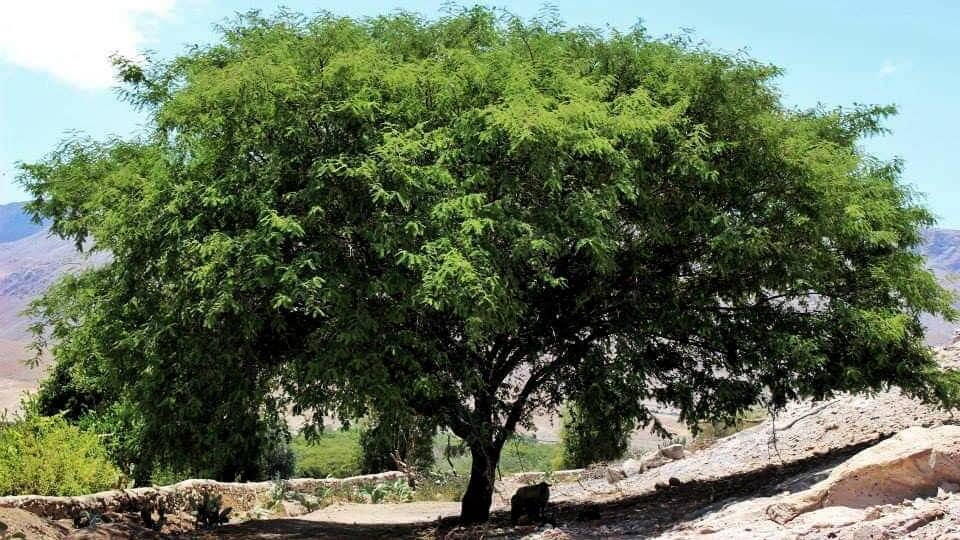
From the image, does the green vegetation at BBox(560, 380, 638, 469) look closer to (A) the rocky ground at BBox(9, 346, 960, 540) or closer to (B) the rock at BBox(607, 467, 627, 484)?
(A) the rocky ground at BBox(9, 346, 960, 540)

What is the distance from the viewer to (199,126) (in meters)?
12.1

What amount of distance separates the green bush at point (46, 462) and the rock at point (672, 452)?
1427 centimetres

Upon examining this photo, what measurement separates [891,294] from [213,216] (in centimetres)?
1053

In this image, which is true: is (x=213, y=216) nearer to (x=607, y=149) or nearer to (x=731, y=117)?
(x=607, y=149)

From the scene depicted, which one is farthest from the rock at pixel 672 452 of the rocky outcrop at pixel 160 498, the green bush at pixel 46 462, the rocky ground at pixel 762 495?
the green bush at pixel 46 462

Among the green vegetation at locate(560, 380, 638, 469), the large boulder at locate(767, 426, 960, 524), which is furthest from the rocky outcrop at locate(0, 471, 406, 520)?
the large boulder at locate(767, 426, 960, 524)

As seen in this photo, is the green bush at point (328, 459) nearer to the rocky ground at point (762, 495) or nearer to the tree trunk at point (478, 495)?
the rocky ground at point (762, 495)

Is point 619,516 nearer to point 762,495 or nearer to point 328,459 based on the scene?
point 762,495

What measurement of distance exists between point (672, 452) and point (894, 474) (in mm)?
15334

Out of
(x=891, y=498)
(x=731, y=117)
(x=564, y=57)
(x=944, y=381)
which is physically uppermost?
(x=564, y=57)

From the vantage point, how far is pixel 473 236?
36.9 ft

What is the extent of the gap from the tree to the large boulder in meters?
3.23

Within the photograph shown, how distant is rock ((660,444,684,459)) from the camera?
24719 millimetres

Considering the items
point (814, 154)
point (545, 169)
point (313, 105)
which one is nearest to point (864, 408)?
point (814, 154)
